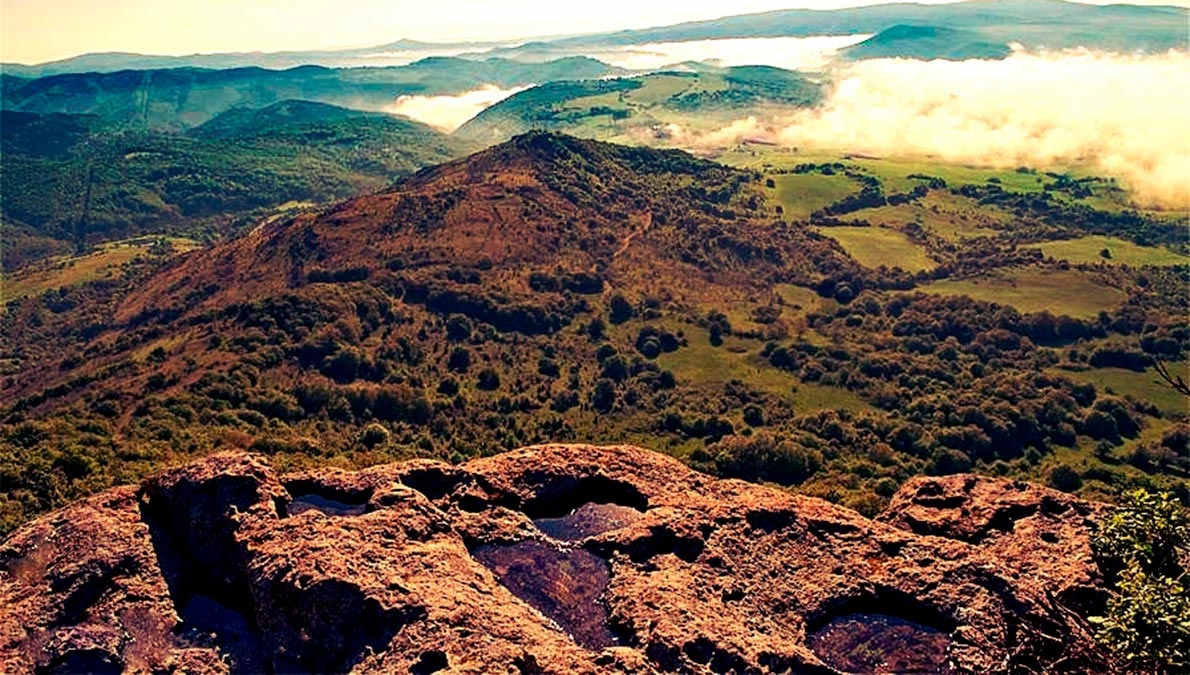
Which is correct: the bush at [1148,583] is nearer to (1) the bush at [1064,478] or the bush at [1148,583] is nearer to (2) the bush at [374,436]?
(2) the bush at [374,436]

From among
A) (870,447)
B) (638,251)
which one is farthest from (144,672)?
(638,251)

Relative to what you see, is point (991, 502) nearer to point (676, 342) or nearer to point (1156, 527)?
point (1156, 527)

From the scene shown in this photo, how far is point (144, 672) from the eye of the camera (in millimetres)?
21750

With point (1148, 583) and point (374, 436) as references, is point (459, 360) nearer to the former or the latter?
point (374, 436)

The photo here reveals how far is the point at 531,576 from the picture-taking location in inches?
955

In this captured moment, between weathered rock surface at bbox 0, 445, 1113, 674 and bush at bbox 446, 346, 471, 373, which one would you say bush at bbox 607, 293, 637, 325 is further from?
weathered rock surface at bbox 0, 445, 1113, 674

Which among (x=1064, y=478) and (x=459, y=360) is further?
(x=459, y=360)

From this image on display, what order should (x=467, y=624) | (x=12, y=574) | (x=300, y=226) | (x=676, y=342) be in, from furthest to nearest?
1. (x=300, y=226)
2. (x=676, y=342)
3. (x=12, y=574)
4. (x=467, y=624)

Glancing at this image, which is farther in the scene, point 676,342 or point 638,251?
point 638,251

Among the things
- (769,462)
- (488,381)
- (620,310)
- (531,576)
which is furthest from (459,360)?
(531,576)

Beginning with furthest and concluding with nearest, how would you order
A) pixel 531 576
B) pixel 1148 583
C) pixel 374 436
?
1. pixel 374 436
2. pixel 531 576
3. pixel 1148 583

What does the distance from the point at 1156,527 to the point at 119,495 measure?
1254 inches

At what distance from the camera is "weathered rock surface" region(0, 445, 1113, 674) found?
21.2 meters

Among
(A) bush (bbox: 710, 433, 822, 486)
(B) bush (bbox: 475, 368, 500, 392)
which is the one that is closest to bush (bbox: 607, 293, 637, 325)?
(B) bush (bbox: 475, 368, 500, 392)
